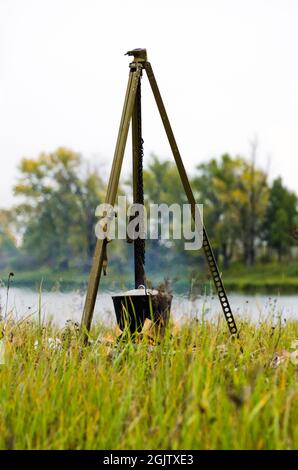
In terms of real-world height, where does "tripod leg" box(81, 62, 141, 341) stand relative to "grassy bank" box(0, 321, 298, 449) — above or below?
above

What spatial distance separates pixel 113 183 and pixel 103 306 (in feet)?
5.14

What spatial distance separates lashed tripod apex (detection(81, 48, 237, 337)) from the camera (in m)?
4.60

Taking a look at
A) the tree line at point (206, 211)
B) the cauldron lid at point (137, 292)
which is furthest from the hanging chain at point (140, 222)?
the tree line at point (206, 211)

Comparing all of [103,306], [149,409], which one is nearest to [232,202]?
[103,306]

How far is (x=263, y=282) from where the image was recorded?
1902 cm

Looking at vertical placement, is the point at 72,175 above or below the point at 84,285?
above

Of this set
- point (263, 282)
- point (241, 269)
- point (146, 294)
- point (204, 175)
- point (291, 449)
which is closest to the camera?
point (291, 449)

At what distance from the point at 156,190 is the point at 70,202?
15.3 feet

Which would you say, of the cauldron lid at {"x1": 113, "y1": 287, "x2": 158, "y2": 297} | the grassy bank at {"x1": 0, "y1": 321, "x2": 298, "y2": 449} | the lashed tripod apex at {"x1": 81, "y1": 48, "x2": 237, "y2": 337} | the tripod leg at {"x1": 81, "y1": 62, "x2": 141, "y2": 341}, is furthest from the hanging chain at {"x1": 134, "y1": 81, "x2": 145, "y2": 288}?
the grassy bank at {"x1": 0, "y1": 321, "x2": 298, "y2": 449}

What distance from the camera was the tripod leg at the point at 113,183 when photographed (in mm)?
4516

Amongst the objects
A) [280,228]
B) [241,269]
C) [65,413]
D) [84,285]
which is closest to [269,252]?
[280,228]

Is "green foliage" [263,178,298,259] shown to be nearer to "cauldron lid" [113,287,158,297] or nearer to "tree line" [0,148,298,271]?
"tree line" [0,148,298,271]

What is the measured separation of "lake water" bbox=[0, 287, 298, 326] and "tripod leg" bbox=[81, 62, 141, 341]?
536 millimetres

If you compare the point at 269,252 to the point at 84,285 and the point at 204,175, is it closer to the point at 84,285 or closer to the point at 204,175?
the point at 204,175
